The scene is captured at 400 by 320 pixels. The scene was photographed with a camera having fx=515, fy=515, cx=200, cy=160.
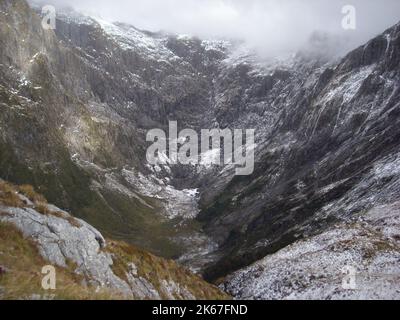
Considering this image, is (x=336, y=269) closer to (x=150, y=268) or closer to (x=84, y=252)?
(x=150, y=268)

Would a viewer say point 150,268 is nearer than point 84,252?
No

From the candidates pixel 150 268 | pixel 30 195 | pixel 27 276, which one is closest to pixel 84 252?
pixel 30 195

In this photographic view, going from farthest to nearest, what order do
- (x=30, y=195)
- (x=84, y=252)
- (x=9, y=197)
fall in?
(x=30, y=195)
(x=84, y=252)
(x=9, y=197)

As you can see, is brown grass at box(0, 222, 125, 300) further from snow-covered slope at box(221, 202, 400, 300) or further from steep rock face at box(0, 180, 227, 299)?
snow-covered slope at box(221, 202, 400, 300)

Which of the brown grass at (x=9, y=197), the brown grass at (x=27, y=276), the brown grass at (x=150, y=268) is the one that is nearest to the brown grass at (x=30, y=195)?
the brown grass at (x=9, y=197)

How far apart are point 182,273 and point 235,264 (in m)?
119

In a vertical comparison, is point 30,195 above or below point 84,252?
above

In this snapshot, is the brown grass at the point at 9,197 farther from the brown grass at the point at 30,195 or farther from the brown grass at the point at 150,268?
the brown grass at the point at 150,268

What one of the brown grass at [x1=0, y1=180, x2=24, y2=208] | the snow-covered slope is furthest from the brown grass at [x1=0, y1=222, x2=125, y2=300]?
the snow-covered slope

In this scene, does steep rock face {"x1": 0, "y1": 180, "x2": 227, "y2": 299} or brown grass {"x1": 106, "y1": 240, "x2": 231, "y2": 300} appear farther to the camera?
brown grass {"x1": 106, "y1": 240, "x2": 231, "y2": 300}

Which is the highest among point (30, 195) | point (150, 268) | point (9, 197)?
point (30, 195)

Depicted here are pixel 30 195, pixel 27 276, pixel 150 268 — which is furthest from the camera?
pixel 150 268

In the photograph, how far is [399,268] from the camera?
54.0 meters
